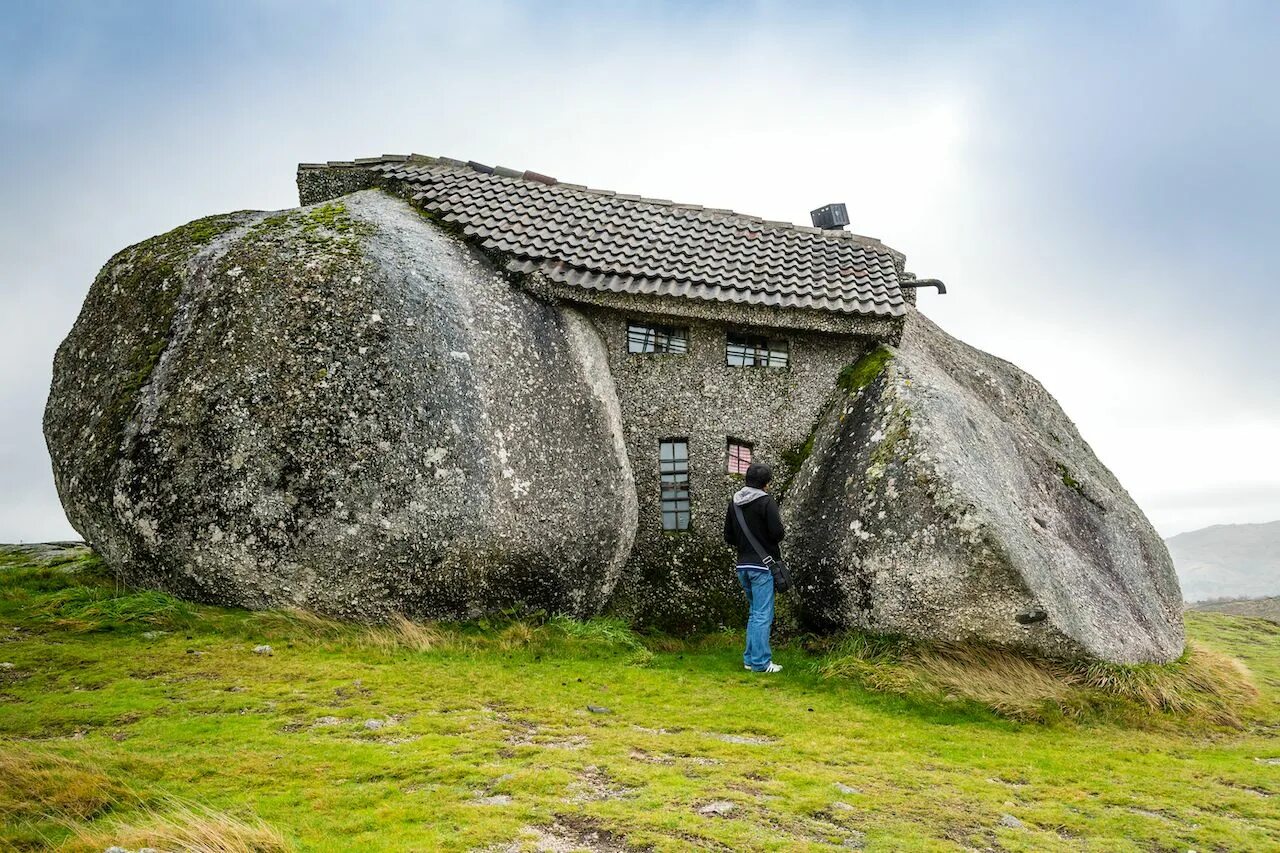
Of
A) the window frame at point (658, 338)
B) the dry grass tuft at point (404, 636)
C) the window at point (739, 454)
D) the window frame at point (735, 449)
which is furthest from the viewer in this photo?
the window frame at point (658, 338)

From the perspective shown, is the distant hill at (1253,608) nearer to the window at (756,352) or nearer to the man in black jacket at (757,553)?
the window at (756,352)

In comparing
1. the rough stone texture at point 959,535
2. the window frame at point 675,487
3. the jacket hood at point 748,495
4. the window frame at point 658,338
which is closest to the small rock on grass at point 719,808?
the jacket hood at point 748,495

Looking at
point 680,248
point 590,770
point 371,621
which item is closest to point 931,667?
point 590,770

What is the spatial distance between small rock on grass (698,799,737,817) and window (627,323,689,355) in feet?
32.4

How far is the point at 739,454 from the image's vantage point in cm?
1599

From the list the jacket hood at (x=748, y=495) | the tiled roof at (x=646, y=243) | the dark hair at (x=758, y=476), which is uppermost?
the tiled roof at (x=646, y=243)

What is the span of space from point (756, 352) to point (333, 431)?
7.32 metres

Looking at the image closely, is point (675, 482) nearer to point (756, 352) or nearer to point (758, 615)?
point (756, 352)

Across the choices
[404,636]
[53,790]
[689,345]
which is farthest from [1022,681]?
[53,790]

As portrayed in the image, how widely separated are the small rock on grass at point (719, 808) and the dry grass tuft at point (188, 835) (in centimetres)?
290

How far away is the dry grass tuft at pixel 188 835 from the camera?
559cm

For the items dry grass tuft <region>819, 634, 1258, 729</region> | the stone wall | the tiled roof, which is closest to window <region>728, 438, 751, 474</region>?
the stone wall

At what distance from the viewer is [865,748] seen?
31.3 ft

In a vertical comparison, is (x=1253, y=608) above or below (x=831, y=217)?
below
